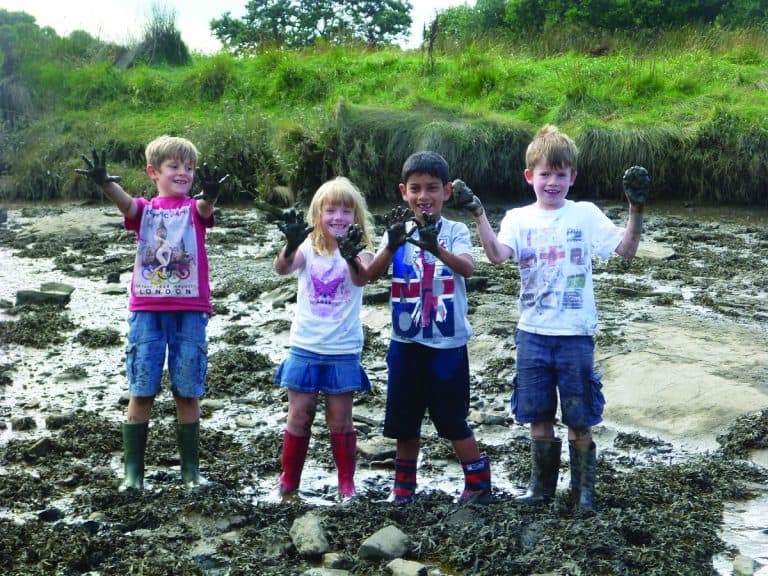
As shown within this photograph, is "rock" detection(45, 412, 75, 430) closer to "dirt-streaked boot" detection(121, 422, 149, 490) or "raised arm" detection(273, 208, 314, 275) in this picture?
"dirt-streaked boot" detection(121, 422, 149, 490)

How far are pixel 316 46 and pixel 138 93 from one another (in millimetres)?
4114

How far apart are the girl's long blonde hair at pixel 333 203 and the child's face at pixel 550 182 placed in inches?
33.0

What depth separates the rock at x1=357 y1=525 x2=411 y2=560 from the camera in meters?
4.02

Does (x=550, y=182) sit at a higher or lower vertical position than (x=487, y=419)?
higher

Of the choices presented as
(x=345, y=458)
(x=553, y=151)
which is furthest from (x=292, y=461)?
(x=553, y=151)

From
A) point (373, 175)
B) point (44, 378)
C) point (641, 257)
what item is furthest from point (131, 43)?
point (44, 378)

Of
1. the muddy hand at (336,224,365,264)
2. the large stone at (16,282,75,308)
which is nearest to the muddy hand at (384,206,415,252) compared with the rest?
the muddy hand at (336,224,365,264)

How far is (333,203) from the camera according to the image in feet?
16.1

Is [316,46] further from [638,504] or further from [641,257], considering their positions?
[638,504]

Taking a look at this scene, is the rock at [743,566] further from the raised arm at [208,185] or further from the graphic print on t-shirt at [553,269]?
the raised arm at [208,185]

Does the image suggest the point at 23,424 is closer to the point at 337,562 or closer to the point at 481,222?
the point at 337,562

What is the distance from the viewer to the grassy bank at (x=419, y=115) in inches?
594

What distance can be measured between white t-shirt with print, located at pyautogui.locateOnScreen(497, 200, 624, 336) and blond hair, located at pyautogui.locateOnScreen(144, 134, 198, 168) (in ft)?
5.49

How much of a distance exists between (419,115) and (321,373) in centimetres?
1161
